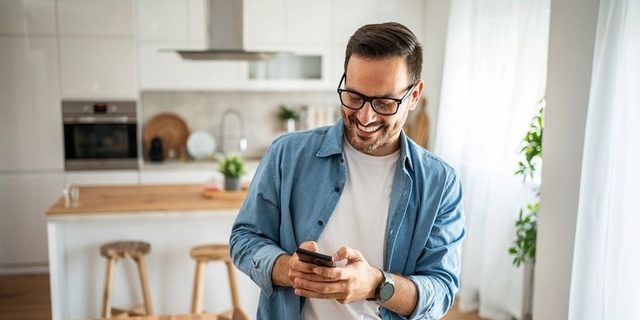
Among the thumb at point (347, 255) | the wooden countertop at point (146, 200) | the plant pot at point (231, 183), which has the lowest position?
the wooden countertop at point (146, 200)

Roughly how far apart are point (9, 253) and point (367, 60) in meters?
4.62

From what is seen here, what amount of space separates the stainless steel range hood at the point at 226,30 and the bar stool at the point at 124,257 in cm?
114

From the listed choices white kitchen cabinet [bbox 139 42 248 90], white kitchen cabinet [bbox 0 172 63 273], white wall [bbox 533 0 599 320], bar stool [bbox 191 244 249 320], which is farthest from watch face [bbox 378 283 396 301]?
white kitchen cabinet [bbox 0 172 63 273]

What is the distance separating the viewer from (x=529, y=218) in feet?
11.4

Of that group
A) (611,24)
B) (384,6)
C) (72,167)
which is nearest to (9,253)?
(72,167)

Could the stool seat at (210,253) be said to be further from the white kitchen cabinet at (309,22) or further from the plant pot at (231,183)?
the white kitchen cabinet at (309,22)

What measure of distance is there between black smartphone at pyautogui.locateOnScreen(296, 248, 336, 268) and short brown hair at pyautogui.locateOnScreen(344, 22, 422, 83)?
1.47 feet

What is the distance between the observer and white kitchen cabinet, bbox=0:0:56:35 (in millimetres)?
4730

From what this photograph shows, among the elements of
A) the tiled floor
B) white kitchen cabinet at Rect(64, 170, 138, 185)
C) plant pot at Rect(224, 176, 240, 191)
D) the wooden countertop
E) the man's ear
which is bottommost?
the tiled floor

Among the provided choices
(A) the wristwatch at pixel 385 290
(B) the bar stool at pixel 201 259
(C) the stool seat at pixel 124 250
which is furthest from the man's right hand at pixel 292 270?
(C) the stool seat at pixel 124 250

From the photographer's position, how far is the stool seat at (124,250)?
3344mm

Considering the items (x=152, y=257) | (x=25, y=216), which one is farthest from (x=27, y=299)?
(x=152, y=257)

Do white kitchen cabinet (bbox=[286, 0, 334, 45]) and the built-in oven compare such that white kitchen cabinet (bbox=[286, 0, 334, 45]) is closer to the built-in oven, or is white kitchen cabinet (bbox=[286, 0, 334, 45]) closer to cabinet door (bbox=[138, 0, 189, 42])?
cabinet door (bbox=[138, 0, 189, 42])

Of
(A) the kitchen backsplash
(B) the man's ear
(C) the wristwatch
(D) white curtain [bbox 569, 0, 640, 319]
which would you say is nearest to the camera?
(C) the wristwatch
